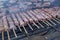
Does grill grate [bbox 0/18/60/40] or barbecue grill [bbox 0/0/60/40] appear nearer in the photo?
grill grate [bbox 0/18/60/40]

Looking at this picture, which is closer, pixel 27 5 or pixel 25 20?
pixel 25 20

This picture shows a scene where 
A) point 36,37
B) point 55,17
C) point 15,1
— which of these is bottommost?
point 36,37

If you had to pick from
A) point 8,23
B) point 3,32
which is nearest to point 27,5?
point 8,23

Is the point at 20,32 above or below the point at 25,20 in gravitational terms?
below

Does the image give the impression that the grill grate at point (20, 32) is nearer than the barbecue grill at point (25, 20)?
Yes

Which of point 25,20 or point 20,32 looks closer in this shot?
point 20,32

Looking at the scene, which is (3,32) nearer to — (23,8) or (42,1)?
(23,8)

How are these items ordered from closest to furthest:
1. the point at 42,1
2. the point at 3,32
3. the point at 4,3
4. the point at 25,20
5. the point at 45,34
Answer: the point at 3,32 → the point at 45,34 → the point at 25,20 → the point at 4,3 → the point at 42,1

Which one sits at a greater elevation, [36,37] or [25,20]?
[25,20]
